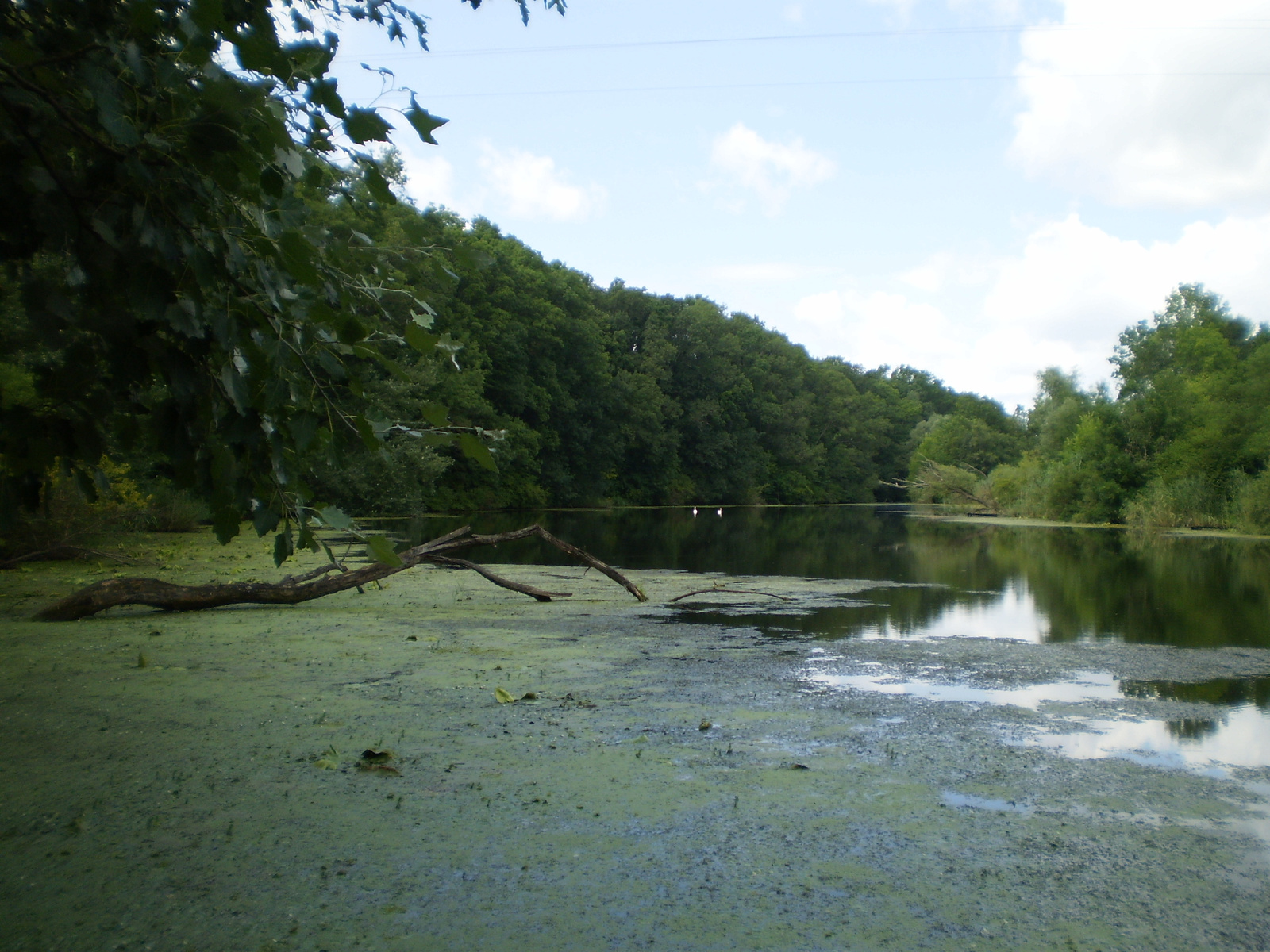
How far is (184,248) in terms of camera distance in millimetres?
1730

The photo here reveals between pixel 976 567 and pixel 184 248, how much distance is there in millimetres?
14055

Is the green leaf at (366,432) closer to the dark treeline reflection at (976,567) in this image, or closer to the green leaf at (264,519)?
the green leaf at (264,519)

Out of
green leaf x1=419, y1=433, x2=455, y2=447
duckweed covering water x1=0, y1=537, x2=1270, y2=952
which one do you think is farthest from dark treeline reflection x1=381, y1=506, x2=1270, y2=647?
green leaf x1=419, y1=433, x2=455, y2=447

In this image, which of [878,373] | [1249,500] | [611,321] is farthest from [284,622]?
[878,373]

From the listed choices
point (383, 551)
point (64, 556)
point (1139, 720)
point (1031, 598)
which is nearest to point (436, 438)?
point (383, 551)

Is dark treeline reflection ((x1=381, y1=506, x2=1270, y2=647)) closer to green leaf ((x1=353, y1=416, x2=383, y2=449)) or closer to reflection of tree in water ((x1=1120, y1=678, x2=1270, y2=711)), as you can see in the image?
reflection of tree in water ((x1=1120, y1=678, x2=1270, y2=711))

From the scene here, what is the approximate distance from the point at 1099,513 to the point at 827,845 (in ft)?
97.6

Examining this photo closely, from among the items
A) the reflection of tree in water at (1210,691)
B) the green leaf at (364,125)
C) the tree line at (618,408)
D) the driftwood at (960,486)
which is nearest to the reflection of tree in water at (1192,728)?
the reflection of tree in water at (1210,691)

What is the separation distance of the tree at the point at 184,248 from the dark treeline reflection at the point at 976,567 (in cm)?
565

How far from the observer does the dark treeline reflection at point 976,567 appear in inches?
318

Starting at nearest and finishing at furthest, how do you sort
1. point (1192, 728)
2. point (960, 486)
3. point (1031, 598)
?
point (1192, 728) → point (1031, 598) → point (960, 486)

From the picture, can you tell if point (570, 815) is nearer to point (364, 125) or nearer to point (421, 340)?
point (421, 340)

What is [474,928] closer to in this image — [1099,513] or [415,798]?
[415,798]

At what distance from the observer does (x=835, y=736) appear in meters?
3.99
